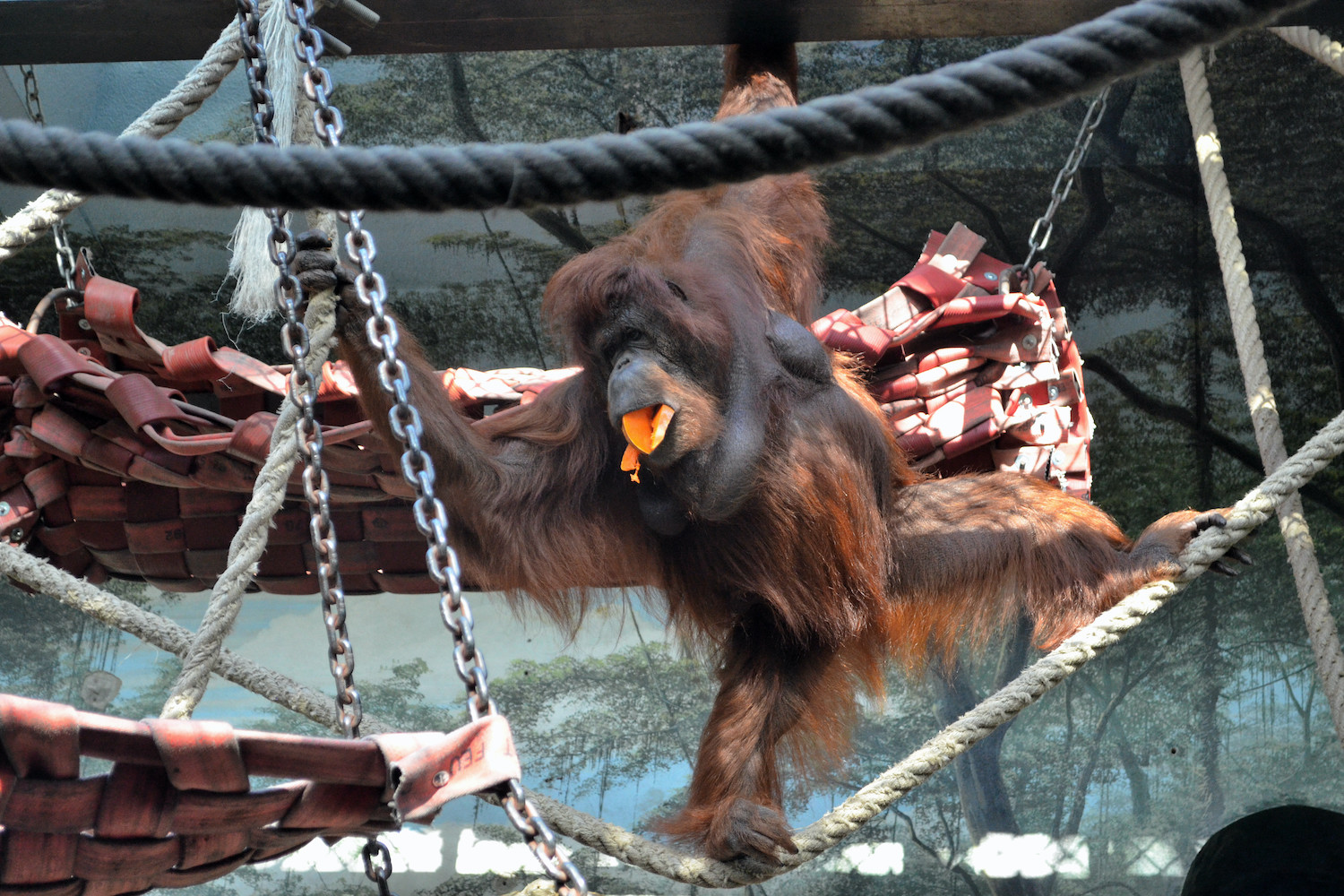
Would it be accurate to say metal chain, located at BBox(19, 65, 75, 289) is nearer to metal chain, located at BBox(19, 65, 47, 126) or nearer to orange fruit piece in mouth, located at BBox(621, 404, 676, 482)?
metal chain, located at BBox(19, 65, 47, 126)

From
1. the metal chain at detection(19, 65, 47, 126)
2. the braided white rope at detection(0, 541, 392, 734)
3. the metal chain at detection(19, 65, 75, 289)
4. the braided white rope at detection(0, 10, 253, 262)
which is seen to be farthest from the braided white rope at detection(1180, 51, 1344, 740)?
the metal chain at detection(19, 65, 47, 126)

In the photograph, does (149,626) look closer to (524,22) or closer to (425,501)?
(425,501)

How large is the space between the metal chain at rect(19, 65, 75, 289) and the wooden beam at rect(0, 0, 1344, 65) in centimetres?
44

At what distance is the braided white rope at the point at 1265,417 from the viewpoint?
7.45ft

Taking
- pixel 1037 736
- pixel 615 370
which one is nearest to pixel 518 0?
pixel 615 370

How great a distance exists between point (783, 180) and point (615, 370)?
86 centimetres

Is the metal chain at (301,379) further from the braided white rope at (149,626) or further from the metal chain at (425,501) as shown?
the braided white rope at (149,626)

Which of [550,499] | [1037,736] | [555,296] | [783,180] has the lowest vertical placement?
[1037,736]

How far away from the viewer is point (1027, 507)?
7.94 feet

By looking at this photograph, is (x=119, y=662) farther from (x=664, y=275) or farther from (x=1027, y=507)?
(x=1027, y=507)

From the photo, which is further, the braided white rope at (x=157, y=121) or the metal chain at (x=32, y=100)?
the metal chain at (x=32, y=100)

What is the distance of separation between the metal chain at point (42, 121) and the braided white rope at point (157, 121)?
81 centimetres

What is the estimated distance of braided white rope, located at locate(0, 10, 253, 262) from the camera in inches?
73.2

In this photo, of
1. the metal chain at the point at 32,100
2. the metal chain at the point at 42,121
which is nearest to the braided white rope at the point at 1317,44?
the metal chain at the point at 42,121
